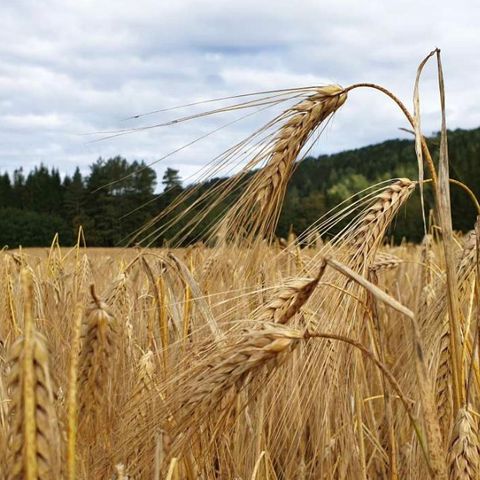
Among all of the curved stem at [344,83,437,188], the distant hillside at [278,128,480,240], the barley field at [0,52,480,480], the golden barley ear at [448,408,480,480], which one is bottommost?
the golden barley ear at [448,408,480,480]

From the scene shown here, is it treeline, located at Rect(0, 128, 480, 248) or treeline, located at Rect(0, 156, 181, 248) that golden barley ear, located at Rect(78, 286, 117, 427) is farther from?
treeline, located at Rect(0, 156, 181, 248)

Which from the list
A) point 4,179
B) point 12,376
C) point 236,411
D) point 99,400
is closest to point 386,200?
point 236,411

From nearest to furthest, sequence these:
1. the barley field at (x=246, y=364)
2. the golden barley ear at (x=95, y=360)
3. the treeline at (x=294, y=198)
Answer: the barley field at (x=246, y=364) → the golden barley ear at (x=95, y=360) → the treeline at (x=294, y=198)

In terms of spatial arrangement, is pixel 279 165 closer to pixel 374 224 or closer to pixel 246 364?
pixel 374 224

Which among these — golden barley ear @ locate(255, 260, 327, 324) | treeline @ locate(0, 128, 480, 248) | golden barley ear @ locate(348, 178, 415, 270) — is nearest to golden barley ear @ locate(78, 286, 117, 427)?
golden barley ear @ locate(255, 260, 327, 324)

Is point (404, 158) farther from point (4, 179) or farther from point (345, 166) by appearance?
point (4, 179)

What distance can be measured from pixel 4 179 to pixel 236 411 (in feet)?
204

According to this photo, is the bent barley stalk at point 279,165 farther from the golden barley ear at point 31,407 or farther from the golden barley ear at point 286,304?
the golden barley ear at point 31,407

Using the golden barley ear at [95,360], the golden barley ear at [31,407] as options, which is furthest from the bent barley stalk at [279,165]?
the golden barley ear at [31,407]

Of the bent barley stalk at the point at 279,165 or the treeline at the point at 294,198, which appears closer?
the bent barley stalk at the point at 279,165

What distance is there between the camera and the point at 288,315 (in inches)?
45.8

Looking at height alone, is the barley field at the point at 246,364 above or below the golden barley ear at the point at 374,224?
below

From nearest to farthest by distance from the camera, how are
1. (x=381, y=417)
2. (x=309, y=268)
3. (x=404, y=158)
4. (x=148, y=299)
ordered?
(x=309, y=268) < (x=381, y=417) < (x=148, y=299) < (x=404, y=158)

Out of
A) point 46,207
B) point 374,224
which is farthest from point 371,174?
point 374,224
